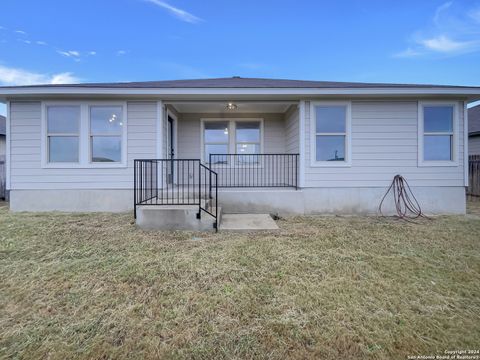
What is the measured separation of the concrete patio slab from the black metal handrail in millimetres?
A: 2041

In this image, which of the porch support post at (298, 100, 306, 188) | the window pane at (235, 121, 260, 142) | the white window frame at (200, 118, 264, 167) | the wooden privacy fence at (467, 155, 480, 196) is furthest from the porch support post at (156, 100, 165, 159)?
the wooden privacy fence at (467, 155, 480, 196)

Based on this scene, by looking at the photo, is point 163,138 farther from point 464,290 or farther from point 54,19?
point 54,19

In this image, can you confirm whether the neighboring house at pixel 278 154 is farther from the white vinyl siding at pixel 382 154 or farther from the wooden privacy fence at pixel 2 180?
the wooden privacy fence at pixel 2 180

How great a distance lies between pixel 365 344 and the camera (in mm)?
1791

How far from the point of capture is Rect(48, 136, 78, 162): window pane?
5.90m

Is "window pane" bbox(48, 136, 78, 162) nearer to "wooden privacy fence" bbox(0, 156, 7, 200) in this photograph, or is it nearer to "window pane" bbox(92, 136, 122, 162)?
"window pane" bbox(92, 136, 122, 162)

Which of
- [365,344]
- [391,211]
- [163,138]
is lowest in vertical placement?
[365,344]

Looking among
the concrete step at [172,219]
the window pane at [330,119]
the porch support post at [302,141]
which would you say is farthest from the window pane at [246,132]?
the concrete step at [172,219]

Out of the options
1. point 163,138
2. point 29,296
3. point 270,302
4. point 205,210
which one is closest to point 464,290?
point 270,302

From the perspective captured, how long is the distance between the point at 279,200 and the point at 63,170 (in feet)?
17.6

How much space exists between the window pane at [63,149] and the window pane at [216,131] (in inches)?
138

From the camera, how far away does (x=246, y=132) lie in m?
7.71

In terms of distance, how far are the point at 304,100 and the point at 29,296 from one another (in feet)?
19.9

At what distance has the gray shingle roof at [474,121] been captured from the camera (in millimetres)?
12066
